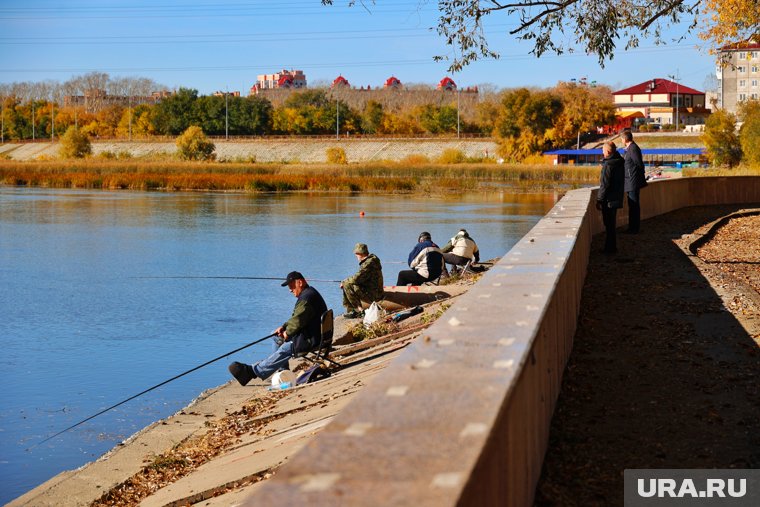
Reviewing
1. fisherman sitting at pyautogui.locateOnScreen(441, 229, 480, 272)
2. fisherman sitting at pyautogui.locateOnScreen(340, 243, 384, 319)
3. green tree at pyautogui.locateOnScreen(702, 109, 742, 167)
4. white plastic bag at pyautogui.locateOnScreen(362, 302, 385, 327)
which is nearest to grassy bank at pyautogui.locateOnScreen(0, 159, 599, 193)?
green tree at pyautogui.locateOnScreen(702, 109, 742, 167)

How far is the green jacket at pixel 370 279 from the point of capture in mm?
16469

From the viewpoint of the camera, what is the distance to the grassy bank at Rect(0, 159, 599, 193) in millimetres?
74250

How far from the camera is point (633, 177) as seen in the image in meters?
18.1

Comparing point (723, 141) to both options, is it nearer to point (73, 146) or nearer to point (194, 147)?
point (194, 147)

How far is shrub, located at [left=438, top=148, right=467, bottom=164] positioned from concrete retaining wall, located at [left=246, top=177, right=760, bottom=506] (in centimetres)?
10765

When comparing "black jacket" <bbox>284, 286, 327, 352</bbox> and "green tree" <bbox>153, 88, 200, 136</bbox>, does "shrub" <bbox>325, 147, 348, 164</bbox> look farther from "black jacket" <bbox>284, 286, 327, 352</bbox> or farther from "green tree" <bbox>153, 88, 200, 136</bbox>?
"black jacket" <bbox>284, 286, 327, 352</bbox>

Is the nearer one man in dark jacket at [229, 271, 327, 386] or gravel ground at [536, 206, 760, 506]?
gravel ground at [536, 206, 760, 506]

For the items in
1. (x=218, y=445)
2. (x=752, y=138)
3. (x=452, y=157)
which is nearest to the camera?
(x=218, y=445)

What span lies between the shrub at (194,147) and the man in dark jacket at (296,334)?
110911mm

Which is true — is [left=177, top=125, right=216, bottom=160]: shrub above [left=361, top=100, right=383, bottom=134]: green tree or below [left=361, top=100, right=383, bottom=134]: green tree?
below

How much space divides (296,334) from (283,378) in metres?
0.54

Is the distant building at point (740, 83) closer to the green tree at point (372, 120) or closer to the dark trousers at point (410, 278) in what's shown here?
the green tree at point (372, 120)

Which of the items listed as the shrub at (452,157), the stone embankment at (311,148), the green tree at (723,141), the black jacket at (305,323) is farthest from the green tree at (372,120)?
the black jacket at (305,323)

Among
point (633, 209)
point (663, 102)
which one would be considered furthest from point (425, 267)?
point (663, 102)
